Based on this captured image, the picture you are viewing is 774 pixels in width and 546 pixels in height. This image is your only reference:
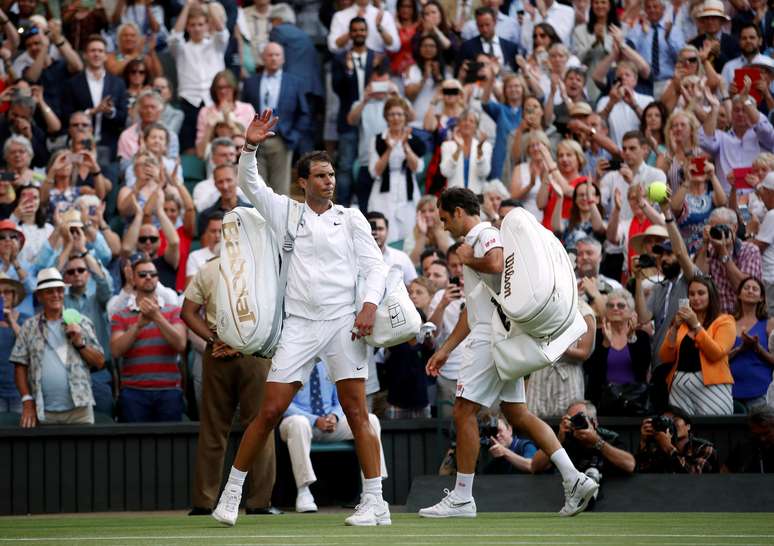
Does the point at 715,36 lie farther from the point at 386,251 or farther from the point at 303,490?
the point at 303,490

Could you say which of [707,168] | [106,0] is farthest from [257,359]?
[106,0]

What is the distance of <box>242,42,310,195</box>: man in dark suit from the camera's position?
54.9 feet

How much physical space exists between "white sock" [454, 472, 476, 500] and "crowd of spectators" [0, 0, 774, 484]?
154 cm

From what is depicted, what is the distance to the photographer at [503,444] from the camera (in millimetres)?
11266

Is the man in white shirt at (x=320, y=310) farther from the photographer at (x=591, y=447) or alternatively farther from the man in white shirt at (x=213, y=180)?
the man in white shirt at (x=213, y=180)

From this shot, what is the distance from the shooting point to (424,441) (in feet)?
39.7

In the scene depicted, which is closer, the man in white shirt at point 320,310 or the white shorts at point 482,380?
the man in white shirt at point 320,310

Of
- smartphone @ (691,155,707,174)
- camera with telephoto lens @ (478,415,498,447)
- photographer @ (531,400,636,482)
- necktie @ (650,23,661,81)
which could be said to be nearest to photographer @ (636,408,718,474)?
photographer @ (531,400,636,482)

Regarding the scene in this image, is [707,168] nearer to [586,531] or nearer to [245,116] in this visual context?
[245,116]

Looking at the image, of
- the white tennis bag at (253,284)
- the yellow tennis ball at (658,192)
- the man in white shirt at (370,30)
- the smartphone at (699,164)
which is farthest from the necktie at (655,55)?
the white tennis bag at (253,284)

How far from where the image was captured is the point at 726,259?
13.1 m

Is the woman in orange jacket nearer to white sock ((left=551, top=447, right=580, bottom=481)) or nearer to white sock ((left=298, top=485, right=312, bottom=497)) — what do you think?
white sock ((left=551, top=447, right=580, bottom=481))

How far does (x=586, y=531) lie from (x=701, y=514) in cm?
Answer: 220

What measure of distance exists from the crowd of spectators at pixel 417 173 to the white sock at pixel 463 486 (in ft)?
5.05
